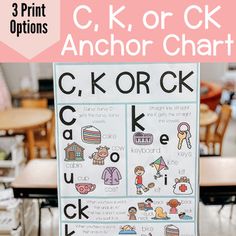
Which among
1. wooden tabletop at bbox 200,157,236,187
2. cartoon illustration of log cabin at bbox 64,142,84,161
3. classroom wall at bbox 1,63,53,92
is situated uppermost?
classroom wall at bbox 1,63,53,92

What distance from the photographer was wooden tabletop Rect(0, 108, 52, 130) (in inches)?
234

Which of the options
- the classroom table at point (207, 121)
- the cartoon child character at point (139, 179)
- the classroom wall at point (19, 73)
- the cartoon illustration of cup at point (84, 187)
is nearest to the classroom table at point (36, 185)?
the cartoon illustration of cup at point (84, 187)

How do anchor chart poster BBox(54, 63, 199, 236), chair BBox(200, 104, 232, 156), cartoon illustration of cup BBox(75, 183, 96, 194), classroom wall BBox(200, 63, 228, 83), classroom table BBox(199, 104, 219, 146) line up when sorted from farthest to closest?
1. classroom wall BBox(200, 63, 228, 83)
2. chair BBox(200, 104, 232, 156)
3. classroom table BBox(199, 104, 219, 146)
4. cartoon illustration of cup BBox(75, 183, 96, 194)
5. anchor chart poster BBox(54, 63, 199, 236)

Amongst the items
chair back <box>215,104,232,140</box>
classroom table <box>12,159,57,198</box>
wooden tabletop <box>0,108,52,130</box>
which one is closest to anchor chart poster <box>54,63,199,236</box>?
classroom table <box>12,159,57,198</box>

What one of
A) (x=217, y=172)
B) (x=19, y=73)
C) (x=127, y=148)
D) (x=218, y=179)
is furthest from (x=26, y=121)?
(x=127, y=148)

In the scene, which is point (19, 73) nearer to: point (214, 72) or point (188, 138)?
point (214, 72)

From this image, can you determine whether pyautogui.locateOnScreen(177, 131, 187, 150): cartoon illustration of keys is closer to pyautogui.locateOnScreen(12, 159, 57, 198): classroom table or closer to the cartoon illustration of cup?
the cartoon illustration of cup

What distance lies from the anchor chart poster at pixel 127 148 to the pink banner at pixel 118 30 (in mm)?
82

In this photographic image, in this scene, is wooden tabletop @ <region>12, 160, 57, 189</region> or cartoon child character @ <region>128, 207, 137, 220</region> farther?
wooden tabletop @ <region>12, 160, 57, 189</region>

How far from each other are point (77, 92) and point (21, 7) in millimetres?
476

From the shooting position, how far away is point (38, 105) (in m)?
7.25

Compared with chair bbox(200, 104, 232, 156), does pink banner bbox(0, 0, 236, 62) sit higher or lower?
higher

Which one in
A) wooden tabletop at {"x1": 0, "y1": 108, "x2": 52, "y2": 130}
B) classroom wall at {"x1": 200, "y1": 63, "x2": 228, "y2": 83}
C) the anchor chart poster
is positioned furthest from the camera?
classroom wall at {"x1": 200, "y1": 63, "x2": 228, "y2": 83}

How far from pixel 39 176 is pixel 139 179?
71.0 inches
